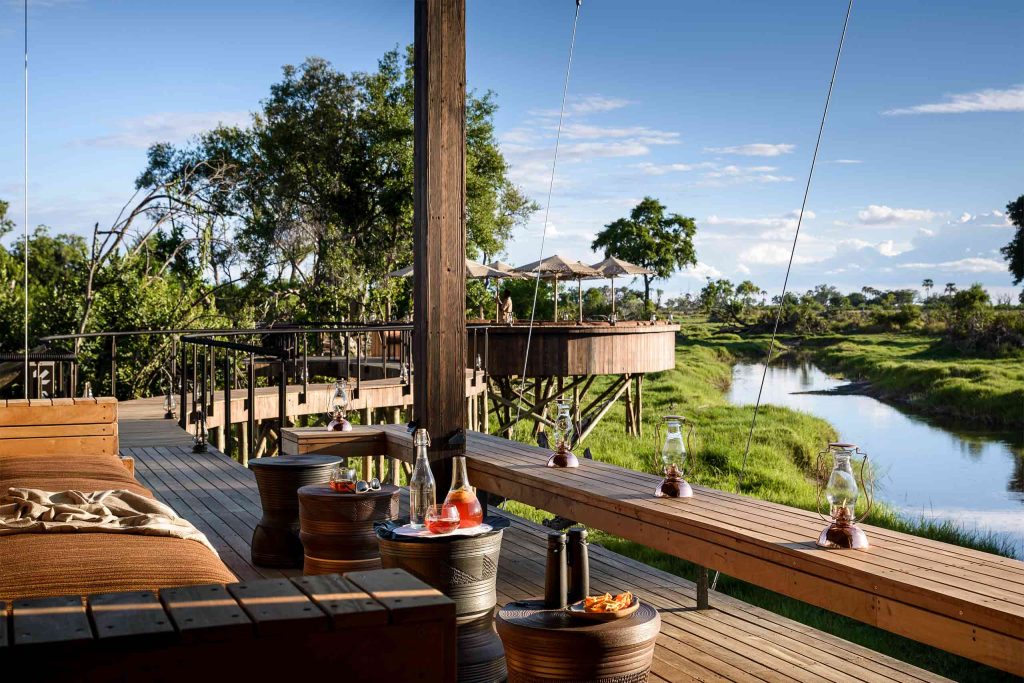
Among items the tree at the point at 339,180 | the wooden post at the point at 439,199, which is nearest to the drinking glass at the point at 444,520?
the wooden post at the point at 439,199

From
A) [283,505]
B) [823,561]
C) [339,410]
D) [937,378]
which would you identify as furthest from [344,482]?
[937,378]

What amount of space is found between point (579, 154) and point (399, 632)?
50440 millimetres

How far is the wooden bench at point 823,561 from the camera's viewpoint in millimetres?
2316

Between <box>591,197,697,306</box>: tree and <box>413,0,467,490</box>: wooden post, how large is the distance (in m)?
24.7

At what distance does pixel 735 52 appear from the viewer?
5169 cm

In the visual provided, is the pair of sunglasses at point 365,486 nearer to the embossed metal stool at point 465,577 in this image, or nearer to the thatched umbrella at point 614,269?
the embossed metal stool at point 465,577

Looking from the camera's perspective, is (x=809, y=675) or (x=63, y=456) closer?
(x=809, y=675)

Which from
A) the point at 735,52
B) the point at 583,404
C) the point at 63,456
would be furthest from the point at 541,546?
the point at 735,52

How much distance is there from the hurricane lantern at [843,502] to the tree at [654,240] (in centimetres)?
2587

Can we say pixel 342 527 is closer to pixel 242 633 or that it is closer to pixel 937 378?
pixel 242 633

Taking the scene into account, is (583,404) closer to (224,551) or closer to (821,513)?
(224,551)

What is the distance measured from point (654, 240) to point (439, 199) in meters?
26.1

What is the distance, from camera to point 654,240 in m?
29.7

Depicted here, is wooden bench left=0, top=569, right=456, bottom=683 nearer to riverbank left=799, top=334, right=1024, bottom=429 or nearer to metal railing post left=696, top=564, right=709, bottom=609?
metal railing post left=696, top=564, right=709, bottom=609
